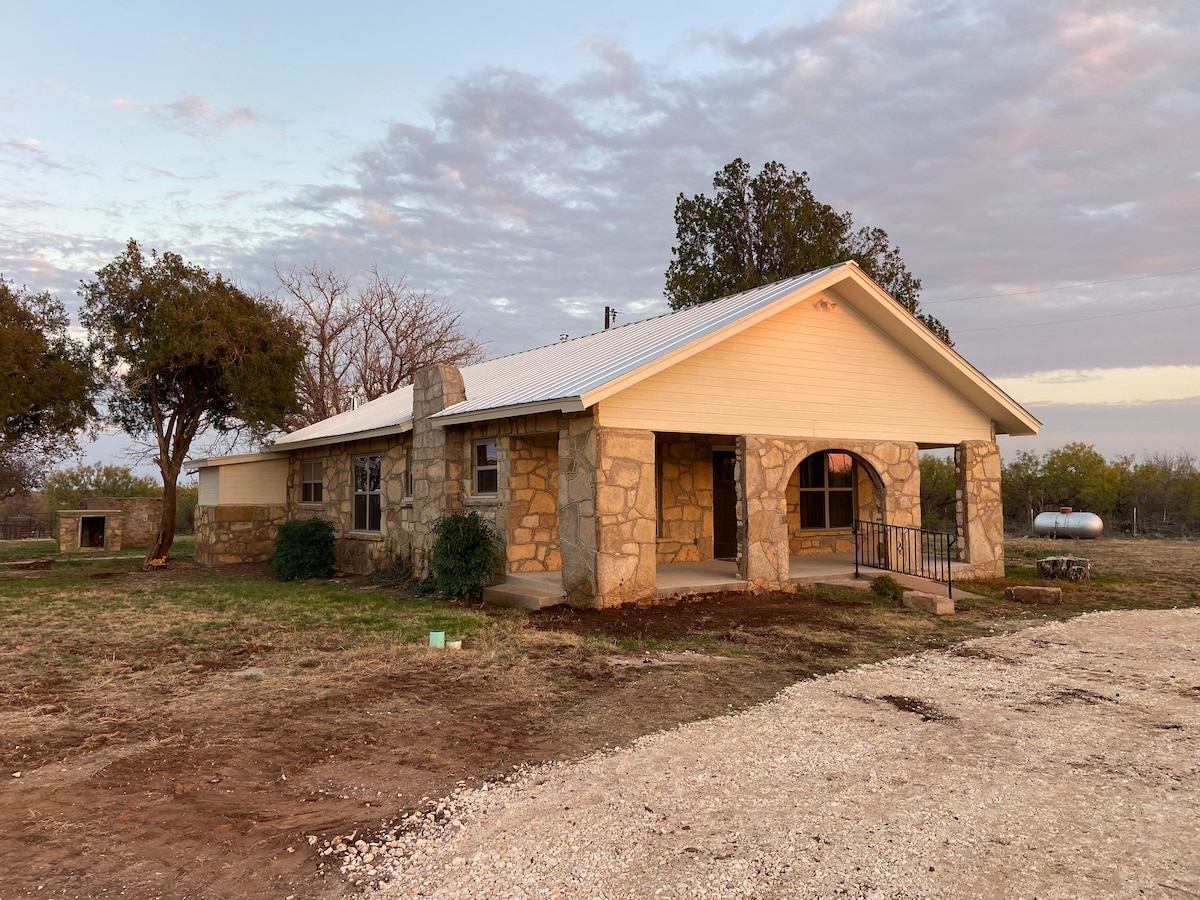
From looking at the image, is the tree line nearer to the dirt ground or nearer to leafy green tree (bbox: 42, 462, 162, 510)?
A: the dirt ground

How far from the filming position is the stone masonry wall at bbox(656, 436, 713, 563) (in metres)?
15.0

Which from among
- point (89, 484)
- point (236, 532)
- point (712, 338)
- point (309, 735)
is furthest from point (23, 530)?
point (309, 735)

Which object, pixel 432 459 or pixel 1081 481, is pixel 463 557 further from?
pixel 1081 481

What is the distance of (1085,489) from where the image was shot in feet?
104

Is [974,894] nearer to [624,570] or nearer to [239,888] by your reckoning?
[239,888]

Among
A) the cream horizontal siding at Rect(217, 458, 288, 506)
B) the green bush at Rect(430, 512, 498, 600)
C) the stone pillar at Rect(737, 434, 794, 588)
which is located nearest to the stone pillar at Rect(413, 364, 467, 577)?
the green bush at Rect(430, 512, 498, 600)

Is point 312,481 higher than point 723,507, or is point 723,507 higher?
point 312,481

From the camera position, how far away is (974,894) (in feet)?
11.4

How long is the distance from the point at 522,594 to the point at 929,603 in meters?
5.43

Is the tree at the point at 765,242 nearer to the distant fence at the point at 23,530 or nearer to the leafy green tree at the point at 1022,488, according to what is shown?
the leafy green tree at the point at 1022,488

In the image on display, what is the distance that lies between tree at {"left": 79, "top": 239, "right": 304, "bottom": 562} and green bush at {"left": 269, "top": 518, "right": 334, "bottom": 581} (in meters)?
3.42

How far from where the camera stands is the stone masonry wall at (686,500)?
49.3 ft

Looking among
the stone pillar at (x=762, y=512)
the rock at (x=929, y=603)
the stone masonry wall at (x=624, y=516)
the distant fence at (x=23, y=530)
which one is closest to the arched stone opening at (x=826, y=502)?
the stone pillar at (x=762, y=512)

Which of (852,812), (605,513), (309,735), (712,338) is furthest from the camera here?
(712,338)
